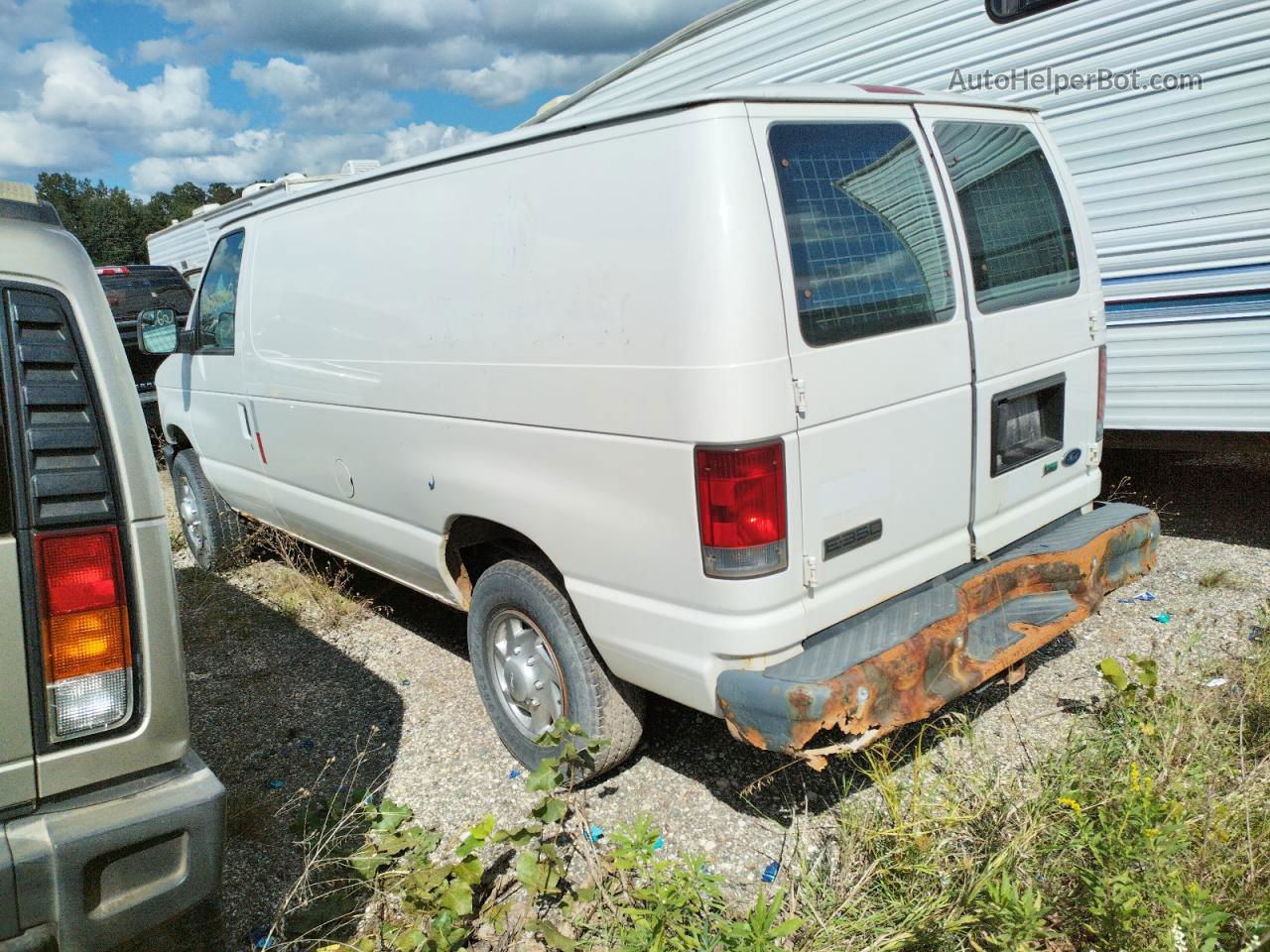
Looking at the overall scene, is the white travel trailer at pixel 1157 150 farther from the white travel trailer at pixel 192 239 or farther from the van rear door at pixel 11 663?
the white travel trailer at pixel 192 239

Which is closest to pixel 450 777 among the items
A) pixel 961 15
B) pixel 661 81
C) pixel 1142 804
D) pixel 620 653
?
pixel 620 653

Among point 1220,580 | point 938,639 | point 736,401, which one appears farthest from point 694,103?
point 1220,580

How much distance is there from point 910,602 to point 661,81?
5307 millimetres

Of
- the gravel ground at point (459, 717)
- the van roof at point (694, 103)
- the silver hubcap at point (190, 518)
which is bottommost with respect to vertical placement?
the gravel ground at point (459, 717)

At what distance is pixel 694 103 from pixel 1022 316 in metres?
1.47

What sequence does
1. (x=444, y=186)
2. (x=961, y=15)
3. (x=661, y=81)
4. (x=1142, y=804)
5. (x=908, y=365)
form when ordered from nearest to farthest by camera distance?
1. (x=1142, y=804)
2. (x=908, y=365)
3. (x=444, y=186)
4. (x=961, y=15)
5. (x=661, y=81)

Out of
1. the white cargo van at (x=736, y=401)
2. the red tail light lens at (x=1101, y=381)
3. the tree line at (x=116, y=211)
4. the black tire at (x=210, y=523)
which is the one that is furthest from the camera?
the tree line at (x=116, y=211)

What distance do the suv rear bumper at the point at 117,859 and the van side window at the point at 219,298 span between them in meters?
3.28

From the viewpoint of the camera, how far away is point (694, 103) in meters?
2.62

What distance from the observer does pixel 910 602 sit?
3078mm

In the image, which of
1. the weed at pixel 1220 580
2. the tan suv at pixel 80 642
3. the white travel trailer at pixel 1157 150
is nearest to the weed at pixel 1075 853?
the tan suv at pixel 80 642

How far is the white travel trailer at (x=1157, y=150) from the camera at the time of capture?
A: 181 inches

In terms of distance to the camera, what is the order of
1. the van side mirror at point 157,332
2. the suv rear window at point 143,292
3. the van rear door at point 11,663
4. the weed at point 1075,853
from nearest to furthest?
the van rear door at point 11,663 → the weed at point 1075,853 → the van side mirror at point 157,332 → the suv rear window at point 143,292

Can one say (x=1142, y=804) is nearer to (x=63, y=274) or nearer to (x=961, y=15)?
(x=63, y=274)
